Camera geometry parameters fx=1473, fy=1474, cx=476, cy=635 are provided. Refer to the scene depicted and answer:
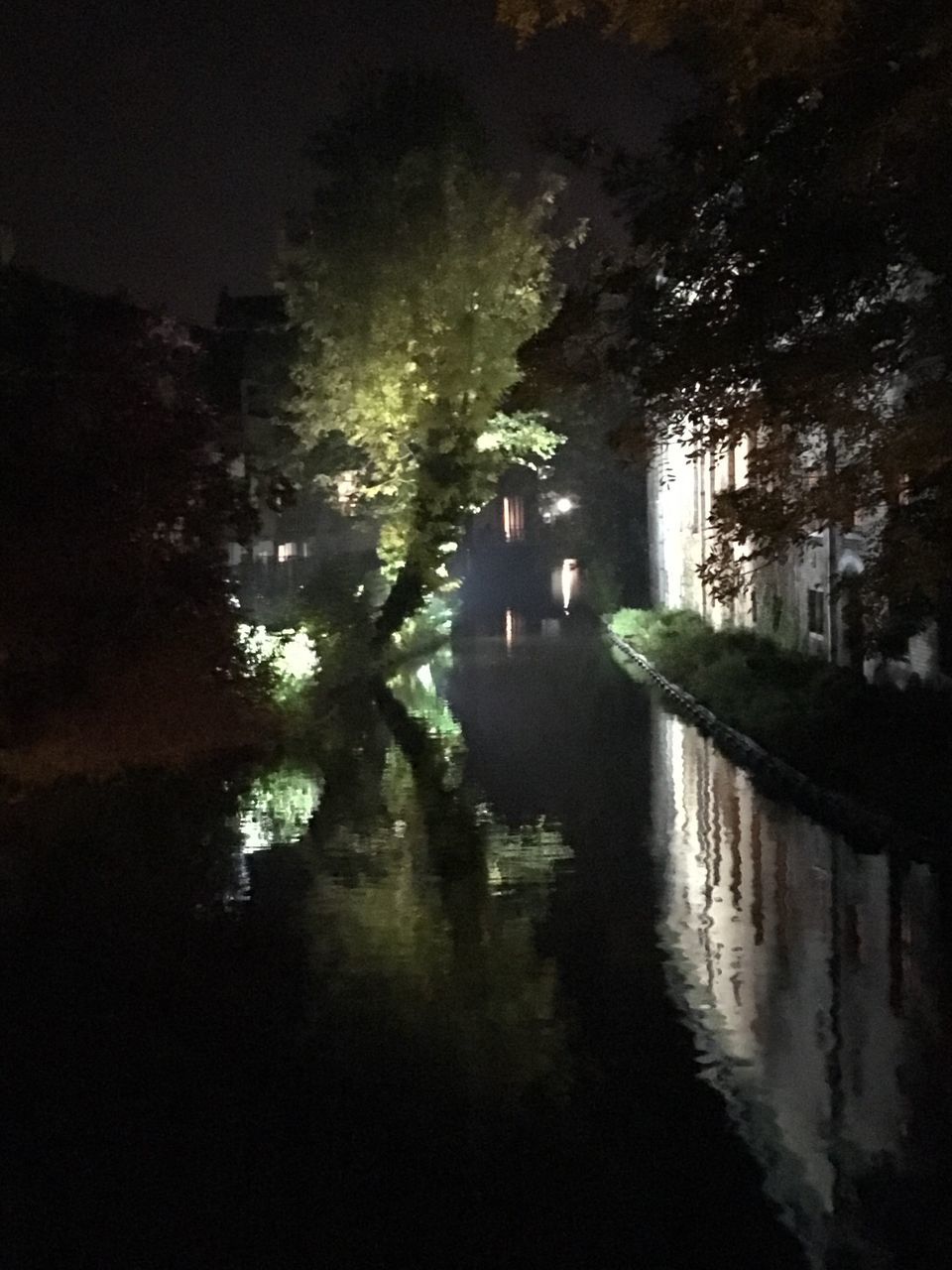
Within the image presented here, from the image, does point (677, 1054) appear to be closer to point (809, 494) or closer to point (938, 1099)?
point (938, 1099)

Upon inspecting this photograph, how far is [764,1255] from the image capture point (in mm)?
5262

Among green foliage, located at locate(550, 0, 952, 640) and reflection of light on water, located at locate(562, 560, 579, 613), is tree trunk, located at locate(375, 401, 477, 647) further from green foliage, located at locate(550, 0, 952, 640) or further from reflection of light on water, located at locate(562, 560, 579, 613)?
reflection of light on water, located at locate(562, 560, 579, 613)

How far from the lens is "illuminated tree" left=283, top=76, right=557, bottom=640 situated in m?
31.9

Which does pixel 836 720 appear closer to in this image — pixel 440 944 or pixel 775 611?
pixel 440 944

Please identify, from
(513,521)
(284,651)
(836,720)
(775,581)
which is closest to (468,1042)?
(836,720)

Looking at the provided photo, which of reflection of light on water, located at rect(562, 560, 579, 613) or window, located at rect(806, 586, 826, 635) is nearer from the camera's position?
window, located at rect(806, 586, 826, 635)

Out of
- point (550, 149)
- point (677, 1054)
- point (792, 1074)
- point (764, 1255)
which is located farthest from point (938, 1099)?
point (550, 149)

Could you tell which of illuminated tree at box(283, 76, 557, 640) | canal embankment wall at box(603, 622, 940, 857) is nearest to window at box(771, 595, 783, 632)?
canal embankment wall at box(603, 622, 940, 857)

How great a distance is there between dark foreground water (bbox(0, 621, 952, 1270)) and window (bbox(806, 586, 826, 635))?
10.5 meters

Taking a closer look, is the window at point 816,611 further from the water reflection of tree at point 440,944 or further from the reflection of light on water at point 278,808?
the water reflection of tree at point 440,944

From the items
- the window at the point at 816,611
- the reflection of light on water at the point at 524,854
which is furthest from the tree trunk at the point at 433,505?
the reflection of light on water at the point at 524,854

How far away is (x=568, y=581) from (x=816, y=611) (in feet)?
161

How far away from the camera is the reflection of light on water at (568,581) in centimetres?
6106

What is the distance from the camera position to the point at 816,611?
82.4 ft
